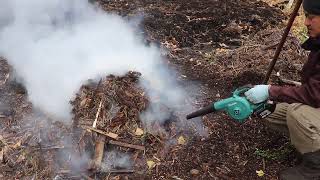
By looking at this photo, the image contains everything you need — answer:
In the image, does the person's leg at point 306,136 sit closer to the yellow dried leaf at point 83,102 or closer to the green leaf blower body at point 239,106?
the green leaf blower body at point 239,106

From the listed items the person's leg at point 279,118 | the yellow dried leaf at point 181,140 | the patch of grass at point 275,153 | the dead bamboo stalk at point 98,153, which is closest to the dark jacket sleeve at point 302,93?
the person's leg at point 279,118

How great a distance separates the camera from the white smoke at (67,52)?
5.03 metres

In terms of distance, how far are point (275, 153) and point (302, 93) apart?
95cm

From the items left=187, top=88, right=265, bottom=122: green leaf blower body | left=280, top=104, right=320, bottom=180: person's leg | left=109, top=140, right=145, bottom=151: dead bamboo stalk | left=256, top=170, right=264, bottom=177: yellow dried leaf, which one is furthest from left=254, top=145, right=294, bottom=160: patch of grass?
left=109, top=140, right=145, bottom=151: dead bamboo stalk

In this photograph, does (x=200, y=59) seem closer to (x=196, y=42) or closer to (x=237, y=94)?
(x=196, y=42)

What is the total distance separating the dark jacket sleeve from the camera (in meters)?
3.59

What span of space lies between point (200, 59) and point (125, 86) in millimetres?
1643

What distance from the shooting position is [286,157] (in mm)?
4336

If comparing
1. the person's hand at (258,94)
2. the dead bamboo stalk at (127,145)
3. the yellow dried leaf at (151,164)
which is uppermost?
the person's hand at (258,94)

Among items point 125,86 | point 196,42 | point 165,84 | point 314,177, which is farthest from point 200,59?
point 314,177

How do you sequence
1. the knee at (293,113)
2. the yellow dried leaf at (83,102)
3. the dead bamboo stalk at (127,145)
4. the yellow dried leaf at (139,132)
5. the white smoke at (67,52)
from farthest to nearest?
the white smoke at (67,52) < the yellow dried leaf at (83,102) < the yellow dried leaf at (139,132) < the dead bamboo stalk at (127,145) < the knee at (293,113)

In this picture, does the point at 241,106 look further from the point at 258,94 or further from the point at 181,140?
the point at 181,140

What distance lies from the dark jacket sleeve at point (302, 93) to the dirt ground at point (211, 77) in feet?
2.84

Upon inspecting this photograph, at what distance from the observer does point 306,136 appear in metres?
3.70
